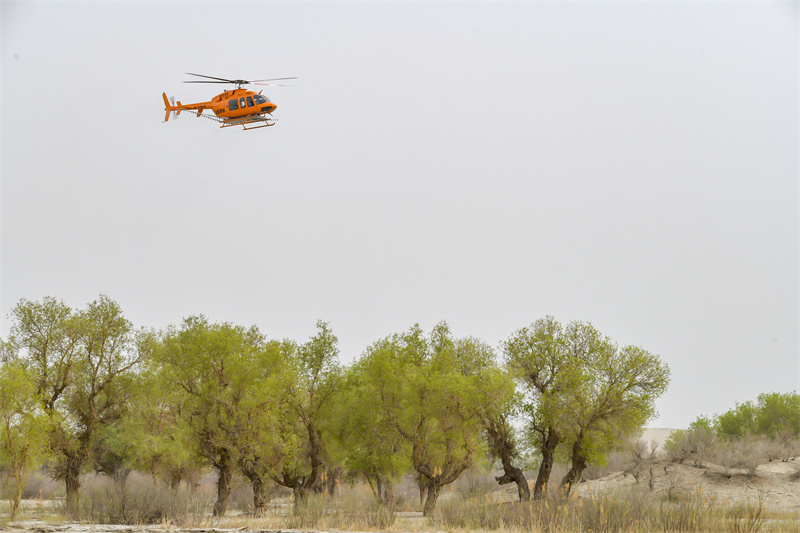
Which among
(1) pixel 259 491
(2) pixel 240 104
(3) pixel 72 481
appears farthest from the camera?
(3) pixel 72 481

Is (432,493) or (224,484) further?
(224,484)

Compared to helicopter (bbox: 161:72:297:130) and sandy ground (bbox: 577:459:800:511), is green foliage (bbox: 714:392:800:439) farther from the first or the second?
helicopter (bbox: 161:72:297:130)

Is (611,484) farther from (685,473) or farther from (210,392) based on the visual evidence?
(210,392)

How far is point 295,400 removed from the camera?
129 ft

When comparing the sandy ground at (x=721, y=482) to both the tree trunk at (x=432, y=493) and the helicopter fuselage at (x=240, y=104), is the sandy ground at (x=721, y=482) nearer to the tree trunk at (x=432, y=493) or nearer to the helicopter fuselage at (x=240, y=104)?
the tree trunk at (x=432, y=493)

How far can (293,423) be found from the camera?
1615 inches

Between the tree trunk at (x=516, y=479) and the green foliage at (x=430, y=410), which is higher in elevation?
the green foliage at (x=430, y=410)

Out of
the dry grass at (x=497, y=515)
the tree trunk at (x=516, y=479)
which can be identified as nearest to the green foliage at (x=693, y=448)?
the tree trunk at (x=516, y=479)

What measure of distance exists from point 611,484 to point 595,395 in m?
9.77

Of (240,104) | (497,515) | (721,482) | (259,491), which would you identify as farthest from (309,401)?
(721,482)

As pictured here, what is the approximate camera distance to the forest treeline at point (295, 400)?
115 ft

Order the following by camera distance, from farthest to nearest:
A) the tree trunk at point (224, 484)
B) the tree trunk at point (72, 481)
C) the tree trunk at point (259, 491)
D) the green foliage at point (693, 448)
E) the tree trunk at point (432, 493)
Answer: the green foliage at point (693, 448)
the tree trunk at point (72, 481)
the tree trunk at point (259, 491)
the tree trunk at point (224, 484)
the tree trunk at point (432, 493)

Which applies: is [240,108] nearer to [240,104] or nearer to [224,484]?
[240,104]

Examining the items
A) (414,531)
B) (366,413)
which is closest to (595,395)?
(366,413)
